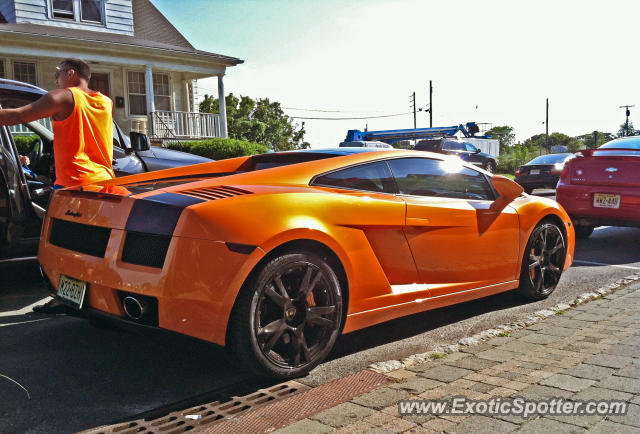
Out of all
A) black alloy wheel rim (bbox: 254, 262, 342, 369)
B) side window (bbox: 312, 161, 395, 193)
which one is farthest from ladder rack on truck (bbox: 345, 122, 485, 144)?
black alloy wheel rim (bbox: 254, 262, 342, 369)

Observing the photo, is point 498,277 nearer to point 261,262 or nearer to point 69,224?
point 261,262

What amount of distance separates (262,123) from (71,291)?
40.4m

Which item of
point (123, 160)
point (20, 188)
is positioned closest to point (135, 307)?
point (20, 188)

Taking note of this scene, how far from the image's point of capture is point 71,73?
4.45 meters

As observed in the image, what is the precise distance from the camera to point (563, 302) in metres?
5.16

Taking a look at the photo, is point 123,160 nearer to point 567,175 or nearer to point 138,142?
point 138,142

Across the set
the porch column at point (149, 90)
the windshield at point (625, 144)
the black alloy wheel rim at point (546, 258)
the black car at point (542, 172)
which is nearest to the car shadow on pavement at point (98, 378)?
the black alloy wheel rim at point (546, 258)

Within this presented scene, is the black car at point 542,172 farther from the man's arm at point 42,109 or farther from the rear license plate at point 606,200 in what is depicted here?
the man's arm at point 42,109

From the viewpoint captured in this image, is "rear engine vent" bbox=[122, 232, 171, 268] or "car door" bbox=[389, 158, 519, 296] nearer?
"rear engine vent" bbox=[122, 232, 171, 268]

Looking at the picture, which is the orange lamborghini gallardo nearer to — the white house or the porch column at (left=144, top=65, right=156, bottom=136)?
the white house

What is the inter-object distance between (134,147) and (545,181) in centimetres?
1508

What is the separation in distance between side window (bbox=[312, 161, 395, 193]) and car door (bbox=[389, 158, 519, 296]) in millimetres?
92

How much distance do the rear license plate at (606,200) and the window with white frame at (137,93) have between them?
17418 mm

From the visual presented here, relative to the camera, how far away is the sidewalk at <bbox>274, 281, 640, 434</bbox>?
272 centimetres
